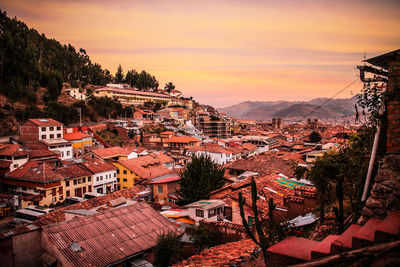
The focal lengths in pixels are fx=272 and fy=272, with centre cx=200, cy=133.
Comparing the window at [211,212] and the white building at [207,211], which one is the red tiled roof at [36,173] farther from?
the window at [211,212]

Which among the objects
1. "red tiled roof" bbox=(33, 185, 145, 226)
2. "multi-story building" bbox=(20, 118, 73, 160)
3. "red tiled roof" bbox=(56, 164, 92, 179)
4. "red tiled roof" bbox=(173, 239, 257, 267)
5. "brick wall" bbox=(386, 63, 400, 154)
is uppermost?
"brick wall" bbox=(386, 63, 400, 154)

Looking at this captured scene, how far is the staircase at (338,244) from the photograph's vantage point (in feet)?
10.2

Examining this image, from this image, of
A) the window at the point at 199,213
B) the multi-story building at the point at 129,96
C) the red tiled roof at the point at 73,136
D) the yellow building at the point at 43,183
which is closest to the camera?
the window at the point at 199,213

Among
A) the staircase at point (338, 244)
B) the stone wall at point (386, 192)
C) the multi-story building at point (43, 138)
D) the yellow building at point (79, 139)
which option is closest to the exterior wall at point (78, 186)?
the multi-story building at point (43, 138)

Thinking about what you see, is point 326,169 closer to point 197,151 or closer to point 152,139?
point 197,151

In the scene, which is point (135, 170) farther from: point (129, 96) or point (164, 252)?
point (129, 96)

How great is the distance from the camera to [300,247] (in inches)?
158

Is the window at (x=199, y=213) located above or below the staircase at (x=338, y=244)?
below

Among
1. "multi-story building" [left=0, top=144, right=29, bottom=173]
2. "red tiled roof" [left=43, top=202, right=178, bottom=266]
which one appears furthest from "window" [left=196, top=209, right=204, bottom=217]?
"multi-story building" [left=0, top=144, right=29, bottom=173]

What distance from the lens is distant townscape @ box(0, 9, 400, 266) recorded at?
4.42m

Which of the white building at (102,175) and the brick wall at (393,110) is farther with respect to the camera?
the white building at (102,175)

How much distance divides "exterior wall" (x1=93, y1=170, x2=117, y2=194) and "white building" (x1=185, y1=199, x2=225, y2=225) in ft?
77.0

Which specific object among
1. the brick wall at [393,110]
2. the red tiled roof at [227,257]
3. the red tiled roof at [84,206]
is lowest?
the red tiled roof at [84,206]

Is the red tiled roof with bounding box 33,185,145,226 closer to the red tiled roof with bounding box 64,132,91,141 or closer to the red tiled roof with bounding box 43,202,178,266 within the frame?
the red tiled roof with bounding box 43,202,178,266
